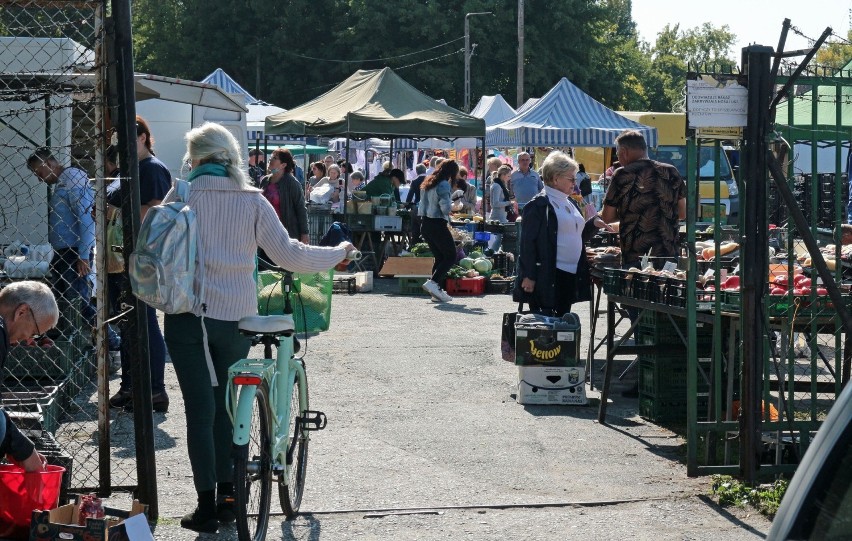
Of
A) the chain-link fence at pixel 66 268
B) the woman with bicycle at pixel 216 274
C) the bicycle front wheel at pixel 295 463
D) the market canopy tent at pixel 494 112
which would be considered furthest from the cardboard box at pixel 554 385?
the market canopy tent at pixel 494 112

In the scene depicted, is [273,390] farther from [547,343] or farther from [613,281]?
[547,343]

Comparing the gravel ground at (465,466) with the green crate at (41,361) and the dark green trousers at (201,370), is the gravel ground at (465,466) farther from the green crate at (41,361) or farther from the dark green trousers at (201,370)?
the green crate at (41,361)

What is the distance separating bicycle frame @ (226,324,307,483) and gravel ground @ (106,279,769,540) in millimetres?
513

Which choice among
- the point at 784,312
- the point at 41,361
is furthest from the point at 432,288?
the point at 784,312

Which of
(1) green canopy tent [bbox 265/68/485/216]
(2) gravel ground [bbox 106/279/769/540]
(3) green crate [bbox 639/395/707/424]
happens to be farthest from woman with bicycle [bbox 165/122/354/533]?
(1) green canopy tent [bbox 265/68/485/216]

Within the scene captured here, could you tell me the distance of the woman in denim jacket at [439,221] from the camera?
50.9 ft

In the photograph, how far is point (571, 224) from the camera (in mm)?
9188

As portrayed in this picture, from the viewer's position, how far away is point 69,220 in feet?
31.7

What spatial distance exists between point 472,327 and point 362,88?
8.19 m

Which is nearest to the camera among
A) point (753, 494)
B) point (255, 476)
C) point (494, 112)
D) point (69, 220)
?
point (255, 476)

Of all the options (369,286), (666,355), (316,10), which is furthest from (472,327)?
(316,10)

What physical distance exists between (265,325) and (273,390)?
1.05ft


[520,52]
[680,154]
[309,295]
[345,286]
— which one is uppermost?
[520,52]

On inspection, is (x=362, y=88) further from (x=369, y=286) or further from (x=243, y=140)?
(x=369, y=286)
